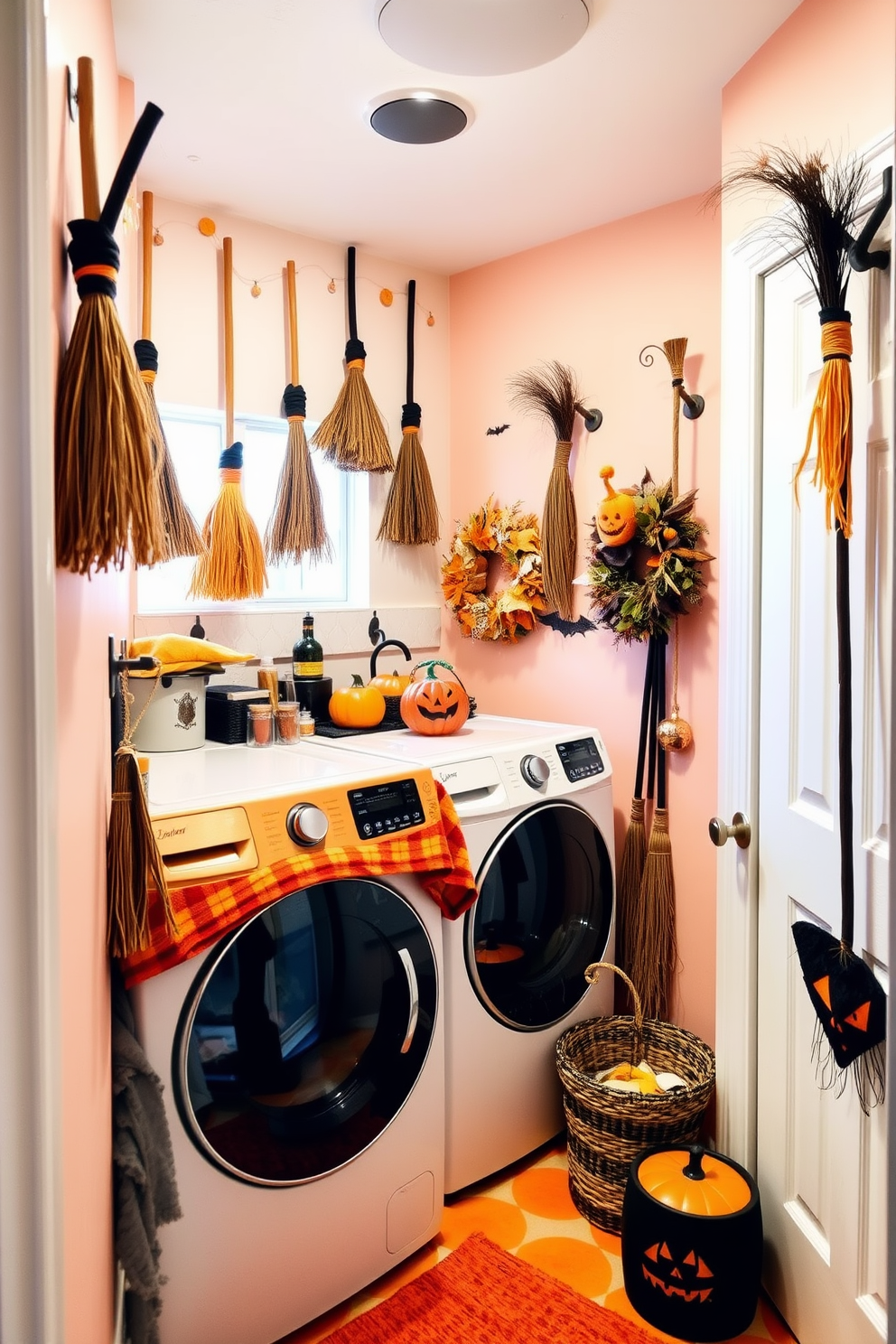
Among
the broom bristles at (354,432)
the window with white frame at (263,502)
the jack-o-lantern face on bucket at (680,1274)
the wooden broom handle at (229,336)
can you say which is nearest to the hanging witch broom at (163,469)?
the window with white frame at (263,502)

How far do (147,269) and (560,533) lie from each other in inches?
51.8

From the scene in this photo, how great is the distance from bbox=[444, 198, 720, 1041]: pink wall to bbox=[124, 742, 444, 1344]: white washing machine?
0.85 meters

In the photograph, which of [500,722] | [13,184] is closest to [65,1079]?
[13,184]

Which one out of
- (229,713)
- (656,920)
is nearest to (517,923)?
(656,920)

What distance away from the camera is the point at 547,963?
7.25 ft

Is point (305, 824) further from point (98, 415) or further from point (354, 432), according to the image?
point (354, 432)

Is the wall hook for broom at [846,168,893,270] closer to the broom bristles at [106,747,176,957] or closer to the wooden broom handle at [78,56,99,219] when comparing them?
the wooden broom handle at [78,56,99,219]

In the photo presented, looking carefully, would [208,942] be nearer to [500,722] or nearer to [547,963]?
[547,963]

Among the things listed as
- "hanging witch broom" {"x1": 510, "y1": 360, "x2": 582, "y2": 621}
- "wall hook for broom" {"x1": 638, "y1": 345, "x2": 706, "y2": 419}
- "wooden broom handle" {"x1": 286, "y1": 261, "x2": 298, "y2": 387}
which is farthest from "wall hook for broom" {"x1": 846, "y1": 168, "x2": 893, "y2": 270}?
"wooden broom handle" {"x1": 286, "y1": 261, "x2": 298, "y2": 387}

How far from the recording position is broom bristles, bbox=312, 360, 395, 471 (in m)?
2.60

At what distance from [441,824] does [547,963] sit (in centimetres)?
59

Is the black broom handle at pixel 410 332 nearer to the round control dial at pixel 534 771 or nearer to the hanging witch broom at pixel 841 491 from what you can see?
the round control dial at pixel 534 771

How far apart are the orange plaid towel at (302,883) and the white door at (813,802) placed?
2.09ft

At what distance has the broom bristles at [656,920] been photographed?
2.38 metres
